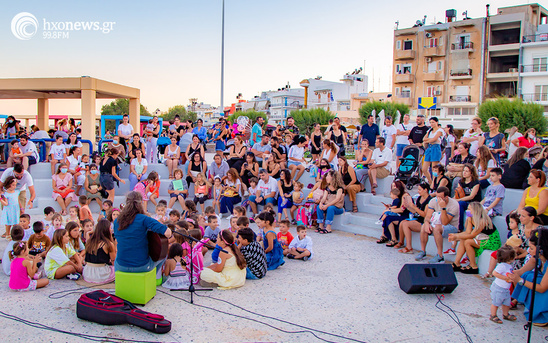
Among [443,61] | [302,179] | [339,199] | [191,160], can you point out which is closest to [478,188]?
[339,199]

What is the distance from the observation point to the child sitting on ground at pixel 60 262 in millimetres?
6410

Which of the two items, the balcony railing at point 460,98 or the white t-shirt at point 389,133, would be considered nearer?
the white t-shirt at point 389,133

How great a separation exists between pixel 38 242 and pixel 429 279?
585 cm

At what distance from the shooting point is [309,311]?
5469mm

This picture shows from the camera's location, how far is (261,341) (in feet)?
15.1

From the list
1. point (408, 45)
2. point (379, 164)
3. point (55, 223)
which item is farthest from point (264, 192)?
point (408, 45)

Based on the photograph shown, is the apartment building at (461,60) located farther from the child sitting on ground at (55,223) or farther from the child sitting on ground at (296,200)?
the child sitting on ground at (55,223)

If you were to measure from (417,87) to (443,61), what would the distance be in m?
3.71

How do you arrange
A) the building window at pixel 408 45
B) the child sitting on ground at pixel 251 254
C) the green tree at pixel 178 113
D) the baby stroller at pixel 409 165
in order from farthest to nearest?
the green tree at pixel 178 113 → the building window at pixel 408 45 → the baby stroller at pixel 409 165 → the child sitting on ground at pixel 251 254

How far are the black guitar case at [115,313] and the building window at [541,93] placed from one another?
42.7 meters

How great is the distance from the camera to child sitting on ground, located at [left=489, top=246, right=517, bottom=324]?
5.22m

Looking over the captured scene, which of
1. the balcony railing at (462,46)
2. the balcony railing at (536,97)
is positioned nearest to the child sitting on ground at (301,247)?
the balcony railing at (536,97)

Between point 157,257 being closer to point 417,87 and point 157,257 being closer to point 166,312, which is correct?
point 166,312

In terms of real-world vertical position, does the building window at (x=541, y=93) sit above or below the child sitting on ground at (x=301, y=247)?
above
